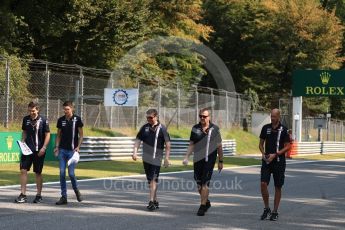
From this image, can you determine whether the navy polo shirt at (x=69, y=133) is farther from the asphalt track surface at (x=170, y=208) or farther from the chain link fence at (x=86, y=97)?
the chain link fence at (x=86, y=97)

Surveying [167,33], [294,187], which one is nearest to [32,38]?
[167,33]

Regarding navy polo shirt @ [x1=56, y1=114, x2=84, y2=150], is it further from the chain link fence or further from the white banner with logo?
the white banner with logo

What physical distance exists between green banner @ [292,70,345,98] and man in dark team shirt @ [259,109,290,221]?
30.0 meters

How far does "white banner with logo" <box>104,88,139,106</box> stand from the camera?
2648 centimetres

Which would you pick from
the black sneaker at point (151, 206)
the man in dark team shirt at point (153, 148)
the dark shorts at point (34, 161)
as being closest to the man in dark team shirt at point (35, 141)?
the dark shorts at point (34, 161)

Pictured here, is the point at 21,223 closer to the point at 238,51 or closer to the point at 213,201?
the point at 213,201

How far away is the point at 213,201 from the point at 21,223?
444 centimetres

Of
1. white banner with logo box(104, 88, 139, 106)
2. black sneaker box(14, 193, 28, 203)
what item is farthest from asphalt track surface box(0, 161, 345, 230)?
white banner with logo box(104, 88, 139, 106)

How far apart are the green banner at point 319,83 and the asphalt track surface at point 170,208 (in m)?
23.9

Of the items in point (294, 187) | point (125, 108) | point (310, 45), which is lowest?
point (294, 187)

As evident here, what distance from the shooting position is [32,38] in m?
33.4

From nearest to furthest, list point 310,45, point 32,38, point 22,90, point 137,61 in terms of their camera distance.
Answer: point 22,90
point 32,38
point 137,61
point 310,45

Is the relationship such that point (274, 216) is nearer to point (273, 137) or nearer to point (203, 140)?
point (273, 137)

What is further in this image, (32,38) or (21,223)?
(32,38)
